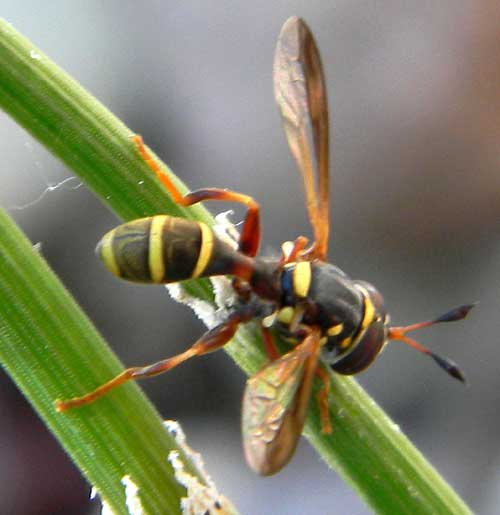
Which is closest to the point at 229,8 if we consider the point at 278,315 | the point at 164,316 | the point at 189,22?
the point at 189,22

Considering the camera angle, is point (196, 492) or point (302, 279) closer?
point (196, 492)

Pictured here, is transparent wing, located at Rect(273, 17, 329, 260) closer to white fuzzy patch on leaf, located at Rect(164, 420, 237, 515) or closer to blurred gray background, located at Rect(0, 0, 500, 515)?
white fuzzy patch on leaf, located at Rect(164, 420, 237, 515)

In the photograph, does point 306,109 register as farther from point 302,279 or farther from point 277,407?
point 277,407

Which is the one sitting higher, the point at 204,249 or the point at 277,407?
the point at 204,249

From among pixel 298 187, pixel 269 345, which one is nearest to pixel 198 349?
pixel 269 345

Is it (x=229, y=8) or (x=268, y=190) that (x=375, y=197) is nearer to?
(x=268, y=190)

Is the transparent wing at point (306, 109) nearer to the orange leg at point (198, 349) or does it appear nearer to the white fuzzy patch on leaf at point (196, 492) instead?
the orange leg at point (198, 349)

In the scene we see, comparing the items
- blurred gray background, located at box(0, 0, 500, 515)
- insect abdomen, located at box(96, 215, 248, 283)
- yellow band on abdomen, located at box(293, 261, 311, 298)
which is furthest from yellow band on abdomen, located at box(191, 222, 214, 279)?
blurred gray background, located at box(0, 0, 500, 515)
